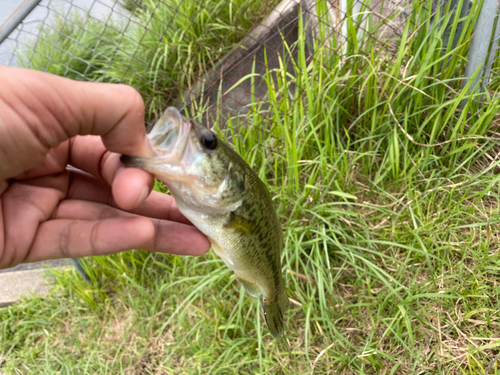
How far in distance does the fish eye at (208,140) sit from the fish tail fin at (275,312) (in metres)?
0.95

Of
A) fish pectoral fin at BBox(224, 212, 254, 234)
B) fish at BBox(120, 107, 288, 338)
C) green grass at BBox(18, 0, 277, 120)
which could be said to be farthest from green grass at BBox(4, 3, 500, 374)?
green grass at BBox(18, 0, 277, 120)

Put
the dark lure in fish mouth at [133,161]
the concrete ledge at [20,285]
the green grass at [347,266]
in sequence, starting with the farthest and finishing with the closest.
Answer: the concrete ledge at [20,285] → the green grass at [347,266] → the dark lure in fish mouth at [133,161]

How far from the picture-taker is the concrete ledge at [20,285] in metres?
3.10

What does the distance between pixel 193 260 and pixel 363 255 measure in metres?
1.23

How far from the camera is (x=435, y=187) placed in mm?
2303

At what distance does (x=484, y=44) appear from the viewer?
233cm

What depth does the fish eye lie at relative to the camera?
4.06ft

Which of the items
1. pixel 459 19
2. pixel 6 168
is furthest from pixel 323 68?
pixel 6 168

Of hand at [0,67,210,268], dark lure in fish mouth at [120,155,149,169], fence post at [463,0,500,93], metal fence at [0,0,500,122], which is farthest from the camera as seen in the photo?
metal fence at [0,0,500,122]

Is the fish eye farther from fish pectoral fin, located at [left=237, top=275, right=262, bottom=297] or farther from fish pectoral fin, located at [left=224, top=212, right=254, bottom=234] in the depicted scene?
fish pectoral fin, located at [left=237, top=275, right=262, bottom=297]

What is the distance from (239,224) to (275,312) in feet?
2.24

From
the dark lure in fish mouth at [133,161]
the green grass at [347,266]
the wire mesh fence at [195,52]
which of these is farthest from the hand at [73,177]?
the wire mesh fence at [195,52]

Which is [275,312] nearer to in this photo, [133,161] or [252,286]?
[252,286]

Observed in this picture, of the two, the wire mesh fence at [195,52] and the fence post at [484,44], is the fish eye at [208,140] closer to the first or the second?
the fence post at [484,44]
